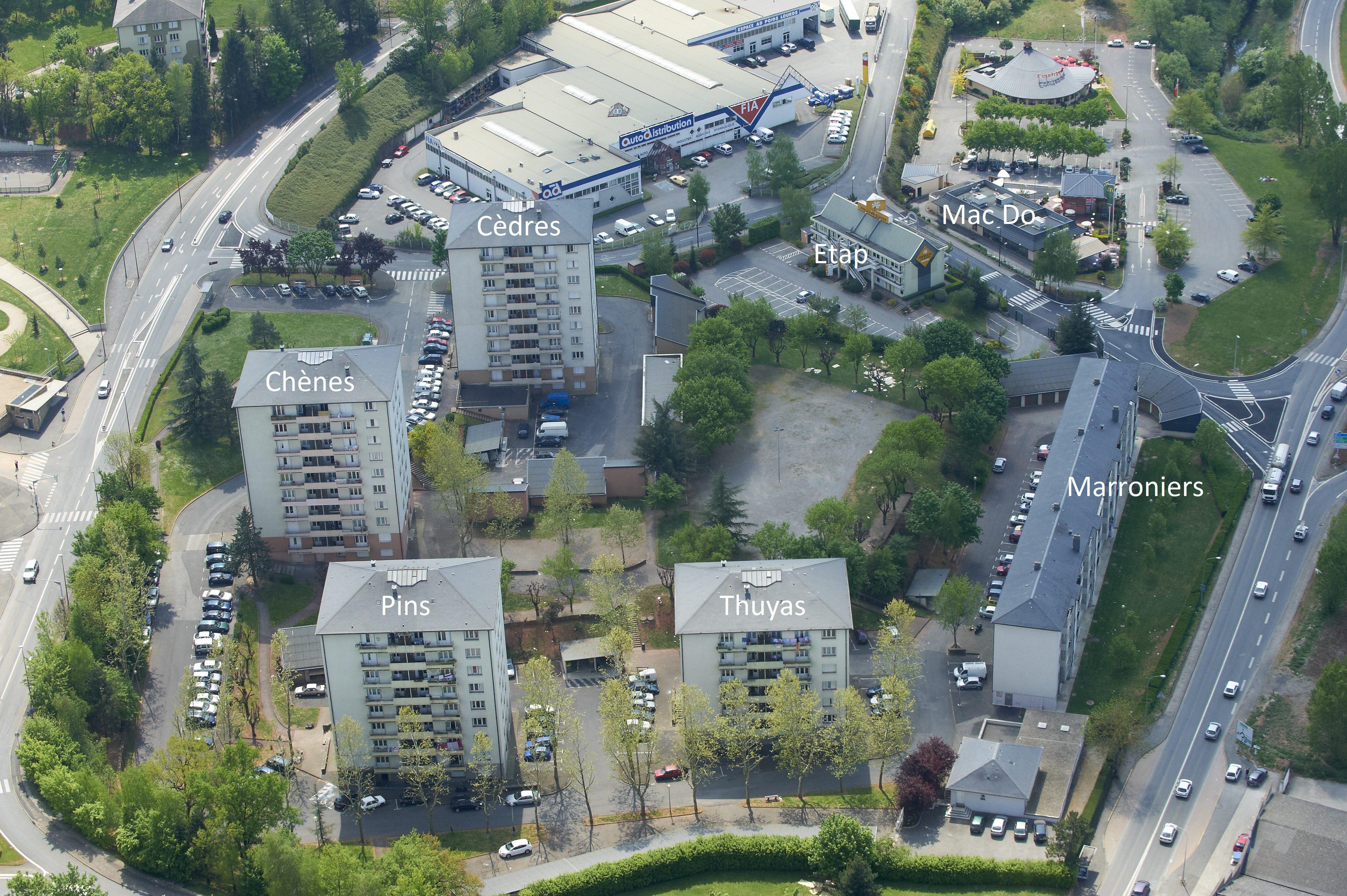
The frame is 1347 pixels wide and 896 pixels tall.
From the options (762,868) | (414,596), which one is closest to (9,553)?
(414,596)

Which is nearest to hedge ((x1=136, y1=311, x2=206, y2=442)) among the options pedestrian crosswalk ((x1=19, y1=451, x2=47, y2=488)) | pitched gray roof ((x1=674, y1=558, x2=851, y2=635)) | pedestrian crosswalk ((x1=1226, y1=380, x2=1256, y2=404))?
pedestrian crosswalk ((x1=19, y1=451, x2=47, y2=488))

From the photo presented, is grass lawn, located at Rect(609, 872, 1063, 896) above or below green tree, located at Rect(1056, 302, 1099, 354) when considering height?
below

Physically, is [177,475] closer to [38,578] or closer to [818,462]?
[38,578]

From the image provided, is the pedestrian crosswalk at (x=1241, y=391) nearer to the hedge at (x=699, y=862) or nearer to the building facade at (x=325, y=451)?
the hedge at (x=699, y=862)

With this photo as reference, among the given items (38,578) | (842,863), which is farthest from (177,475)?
(842,863)

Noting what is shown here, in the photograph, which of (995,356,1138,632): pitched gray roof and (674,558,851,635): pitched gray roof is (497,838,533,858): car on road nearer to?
(674,558,851,635): pitched gray roof

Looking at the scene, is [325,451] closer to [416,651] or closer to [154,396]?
[416,651]
